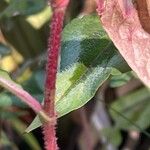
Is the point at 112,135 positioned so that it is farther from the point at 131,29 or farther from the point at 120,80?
the point at 131,29

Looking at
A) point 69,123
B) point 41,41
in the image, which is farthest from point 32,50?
point 69,123

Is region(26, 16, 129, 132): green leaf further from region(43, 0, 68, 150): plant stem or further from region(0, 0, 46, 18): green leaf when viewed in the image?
region(0, 0, 46, 18): green leaf

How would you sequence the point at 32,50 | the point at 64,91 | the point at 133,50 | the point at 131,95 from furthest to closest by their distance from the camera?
the point at 32,50, the point at 131,95, the point at 64,91, the point at 133,50

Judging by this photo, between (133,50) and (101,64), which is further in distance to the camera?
(101,64)

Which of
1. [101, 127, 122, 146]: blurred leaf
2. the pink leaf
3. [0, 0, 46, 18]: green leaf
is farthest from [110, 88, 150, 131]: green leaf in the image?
the pink leaf

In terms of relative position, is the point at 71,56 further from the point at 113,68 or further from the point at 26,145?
the point at 26,145

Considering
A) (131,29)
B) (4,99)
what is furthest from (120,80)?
(131,29)
